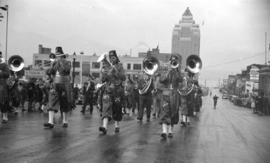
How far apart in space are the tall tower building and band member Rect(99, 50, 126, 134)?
4491 inches

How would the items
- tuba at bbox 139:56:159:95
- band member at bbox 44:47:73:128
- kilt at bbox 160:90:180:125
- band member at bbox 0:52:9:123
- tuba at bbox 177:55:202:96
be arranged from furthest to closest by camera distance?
1. tuba at bbox 139:56:159:95
2. tuba at bbox 177:55:202:96
3. band member at bbox 0:52:9:123
4. band member at bbox 44:47:73:128
5. kilt at bbox 160:90:180:125

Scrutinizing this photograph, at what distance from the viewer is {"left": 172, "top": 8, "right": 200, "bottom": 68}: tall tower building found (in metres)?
133

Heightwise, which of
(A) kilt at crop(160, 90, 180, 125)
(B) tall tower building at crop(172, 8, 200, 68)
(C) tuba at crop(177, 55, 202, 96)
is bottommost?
(A) kilt at crop(160, 90, 180, 125)

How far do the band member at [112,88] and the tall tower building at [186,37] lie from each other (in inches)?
4491

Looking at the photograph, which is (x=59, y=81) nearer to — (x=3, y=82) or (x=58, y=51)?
(x=58, y=51)

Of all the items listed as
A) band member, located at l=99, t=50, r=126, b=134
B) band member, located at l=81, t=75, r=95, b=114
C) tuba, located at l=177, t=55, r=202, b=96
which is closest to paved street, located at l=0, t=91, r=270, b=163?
band member, located at l=99, t=50, r=126, b=134

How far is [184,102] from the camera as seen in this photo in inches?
639

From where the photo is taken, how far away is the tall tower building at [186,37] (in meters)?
133

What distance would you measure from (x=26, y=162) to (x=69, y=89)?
5.72 meters

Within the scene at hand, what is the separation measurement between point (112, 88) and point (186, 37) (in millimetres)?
132380

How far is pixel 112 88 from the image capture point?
1145 centimetres

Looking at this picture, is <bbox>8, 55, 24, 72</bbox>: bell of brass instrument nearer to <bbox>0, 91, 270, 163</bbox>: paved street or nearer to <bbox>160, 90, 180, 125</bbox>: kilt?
<bbox>0, 91, 270, 163</bbox>: paved street

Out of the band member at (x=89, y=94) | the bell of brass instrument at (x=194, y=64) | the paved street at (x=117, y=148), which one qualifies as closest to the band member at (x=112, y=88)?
the paved street at (x=117, y=148)

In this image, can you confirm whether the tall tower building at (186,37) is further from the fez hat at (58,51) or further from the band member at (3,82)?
the fez hat at (58,51)
